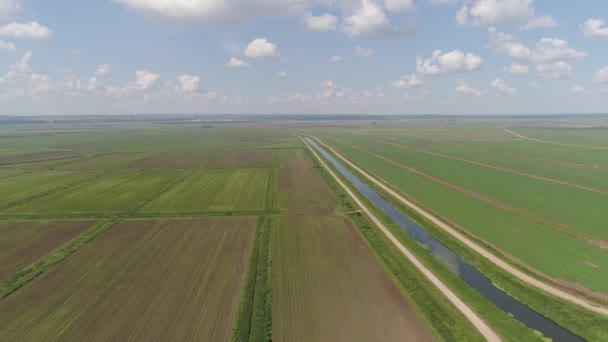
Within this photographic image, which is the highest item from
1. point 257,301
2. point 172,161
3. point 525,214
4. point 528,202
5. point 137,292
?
point 172,161

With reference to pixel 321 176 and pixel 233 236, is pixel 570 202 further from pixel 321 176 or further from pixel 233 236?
pixel 233 236

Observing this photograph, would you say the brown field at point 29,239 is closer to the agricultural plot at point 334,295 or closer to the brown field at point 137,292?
the brown field at point 137,292

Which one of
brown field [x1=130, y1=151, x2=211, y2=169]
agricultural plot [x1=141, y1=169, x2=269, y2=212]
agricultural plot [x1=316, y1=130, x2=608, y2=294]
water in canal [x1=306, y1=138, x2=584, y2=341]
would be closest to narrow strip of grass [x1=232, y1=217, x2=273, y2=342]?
agricultural plot [x1=141, y1=169, x2=269, y2=212]

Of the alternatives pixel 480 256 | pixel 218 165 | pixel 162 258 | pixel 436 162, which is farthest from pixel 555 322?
pixel 218 165

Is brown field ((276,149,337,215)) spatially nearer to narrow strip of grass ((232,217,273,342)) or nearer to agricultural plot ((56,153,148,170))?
narrow strip of grass ((232,217,273,342))

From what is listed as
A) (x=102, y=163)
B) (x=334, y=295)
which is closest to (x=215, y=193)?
(x=334, y=295)

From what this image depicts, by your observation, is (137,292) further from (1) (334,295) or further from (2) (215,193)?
(2) (215,193)
